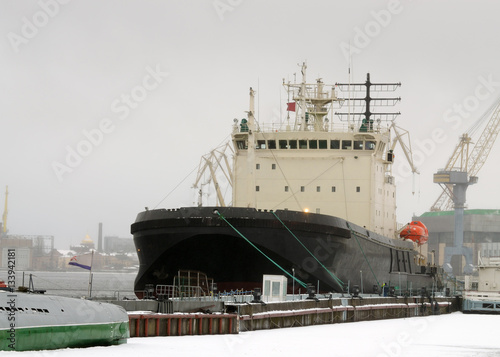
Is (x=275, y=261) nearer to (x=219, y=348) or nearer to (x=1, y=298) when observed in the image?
(x=219, y=348)

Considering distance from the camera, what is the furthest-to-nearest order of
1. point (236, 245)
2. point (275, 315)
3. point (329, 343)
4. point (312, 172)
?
point (312, 172), point (236, 245), point (275, 315), point (329, 343)

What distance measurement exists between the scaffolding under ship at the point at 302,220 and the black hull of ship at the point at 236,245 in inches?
1.7

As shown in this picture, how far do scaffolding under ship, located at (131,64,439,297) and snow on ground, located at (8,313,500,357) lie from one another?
16.6ft

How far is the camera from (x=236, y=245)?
38.7m

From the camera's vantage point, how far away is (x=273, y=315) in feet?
105

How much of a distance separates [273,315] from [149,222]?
10148mm

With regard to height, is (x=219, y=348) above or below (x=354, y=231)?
below

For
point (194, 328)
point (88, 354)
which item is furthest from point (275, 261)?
point (88, 354)

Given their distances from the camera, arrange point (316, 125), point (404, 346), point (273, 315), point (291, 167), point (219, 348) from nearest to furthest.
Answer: point (219, 348) → point (404, 346) → point (273, 315) → point (291, 167) → point (316, 125)

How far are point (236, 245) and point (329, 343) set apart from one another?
1203cm
